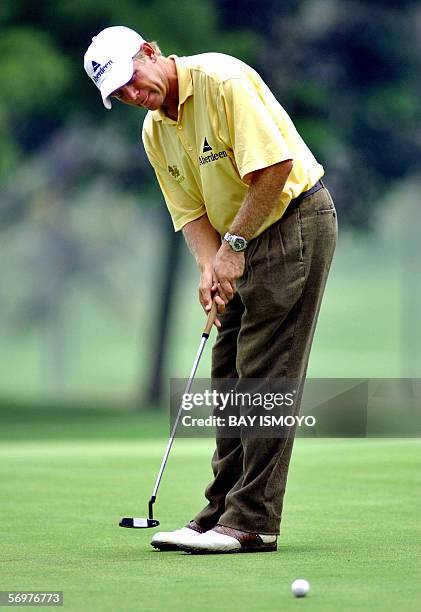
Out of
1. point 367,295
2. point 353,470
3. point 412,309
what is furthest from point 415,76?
point 367,295

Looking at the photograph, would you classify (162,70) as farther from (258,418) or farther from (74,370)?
(74,370)

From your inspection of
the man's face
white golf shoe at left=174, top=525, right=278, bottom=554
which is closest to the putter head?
white golf shoe at left=174, top=525, right=278, bottom=554

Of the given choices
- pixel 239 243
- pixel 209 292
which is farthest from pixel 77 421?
pixel 239 243

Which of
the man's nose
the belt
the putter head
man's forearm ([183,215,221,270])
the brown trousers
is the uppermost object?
the man's nose

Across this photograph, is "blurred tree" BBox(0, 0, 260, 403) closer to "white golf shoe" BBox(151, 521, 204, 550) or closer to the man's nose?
the man's nose

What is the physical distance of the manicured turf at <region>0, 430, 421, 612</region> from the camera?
3906 millimetres

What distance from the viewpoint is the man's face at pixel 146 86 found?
504 cm

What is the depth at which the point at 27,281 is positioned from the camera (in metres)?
51.0

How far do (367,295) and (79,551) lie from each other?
204 ft

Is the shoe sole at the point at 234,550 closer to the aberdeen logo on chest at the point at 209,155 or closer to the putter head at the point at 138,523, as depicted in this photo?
the putter head at the point at 138,523

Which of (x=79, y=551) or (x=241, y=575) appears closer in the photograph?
(x=241, y=575)

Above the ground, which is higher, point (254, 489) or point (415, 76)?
point (415, 76)

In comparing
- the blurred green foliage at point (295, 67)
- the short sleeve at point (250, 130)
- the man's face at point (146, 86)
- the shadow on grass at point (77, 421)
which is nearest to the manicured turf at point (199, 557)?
the short sleeve at point (250, 130)

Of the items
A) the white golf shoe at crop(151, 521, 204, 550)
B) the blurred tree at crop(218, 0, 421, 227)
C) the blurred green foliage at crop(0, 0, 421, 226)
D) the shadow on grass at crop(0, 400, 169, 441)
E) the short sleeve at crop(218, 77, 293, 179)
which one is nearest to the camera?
the short sleeve at crop(218, 77, 293, 179)
